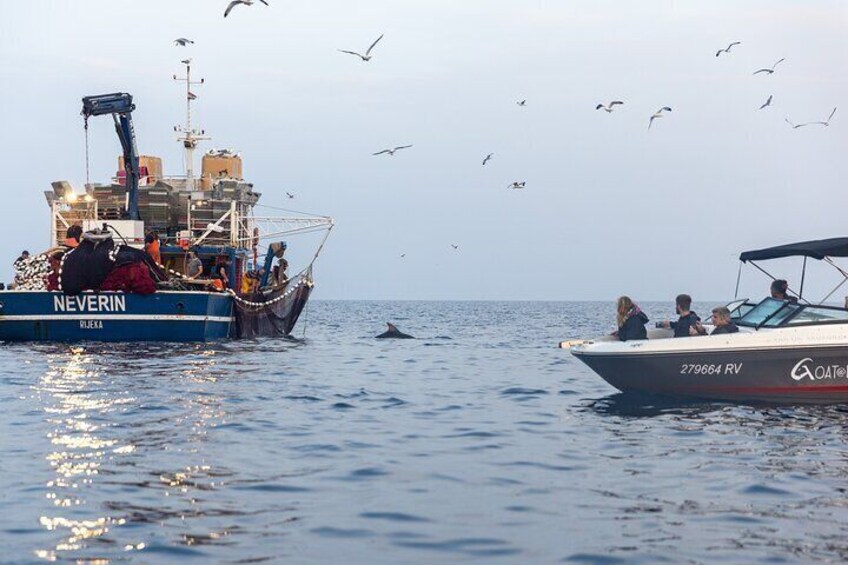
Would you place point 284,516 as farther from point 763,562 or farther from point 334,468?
point 763,562

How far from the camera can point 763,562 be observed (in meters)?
7.62

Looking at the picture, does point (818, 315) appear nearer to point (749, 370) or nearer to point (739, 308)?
point (749, 370)

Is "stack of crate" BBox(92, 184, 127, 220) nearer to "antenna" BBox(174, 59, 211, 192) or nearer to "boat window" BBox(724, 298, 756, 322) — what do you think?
"antenna" BBox(174, 59, 211, 192)

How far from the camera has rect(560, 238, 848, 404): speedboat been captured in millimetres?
16109

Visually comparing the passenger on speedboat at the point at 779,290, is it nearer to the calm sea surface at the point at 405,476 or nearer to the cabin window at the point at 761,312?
the cabin window at the point at 761,312

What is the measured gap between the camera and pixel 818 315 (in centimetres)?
1631

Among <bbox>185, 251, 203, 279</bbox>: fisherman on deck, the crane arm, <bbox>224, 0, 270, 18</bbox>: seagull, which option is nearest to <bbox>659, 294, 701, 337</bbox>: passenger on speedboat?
<bbox>224, 0, 270, 18</bbox>: seagull

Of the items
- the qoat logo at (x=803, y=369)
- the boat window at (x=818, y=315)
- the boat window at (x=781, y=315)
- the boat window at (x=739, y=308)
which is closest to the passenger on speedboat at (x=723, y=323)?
the boat window at (x=781, y=315)

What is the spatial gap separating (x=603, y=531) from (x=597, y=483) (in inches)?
80.7

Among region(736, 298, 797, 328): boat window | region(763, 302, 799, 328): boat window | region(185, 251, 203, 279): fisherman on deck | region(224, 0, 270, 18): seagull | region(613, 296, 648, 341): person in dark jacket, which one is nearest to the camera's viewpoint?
region(763, 302, 799, 328): boat window

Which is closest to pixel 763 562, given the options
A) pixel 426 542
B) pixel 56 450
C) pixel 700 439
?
pixel 426 542

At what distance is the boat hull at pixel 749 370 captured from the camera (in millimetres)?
16125

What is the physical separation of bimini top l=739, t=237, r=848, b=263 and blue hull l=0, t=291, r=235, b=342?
18.9m

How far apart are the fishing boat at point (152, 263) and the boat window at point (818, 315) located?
68.0 ft
